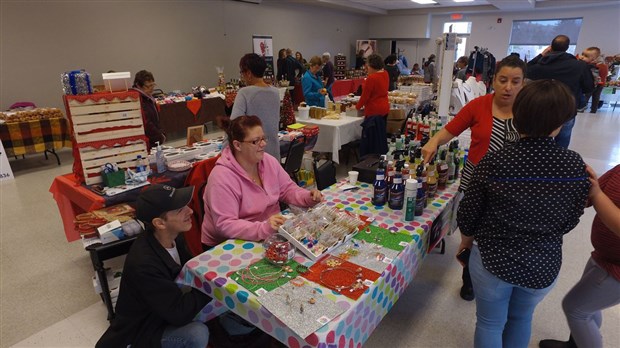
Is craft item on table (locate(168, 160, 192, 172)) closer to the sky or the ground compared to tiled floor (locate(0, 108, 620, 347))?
closer to the sky

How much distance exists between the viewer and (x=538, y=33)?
1209cm

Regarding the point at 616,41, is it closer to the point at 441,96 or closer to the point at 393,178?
the point at 441,96

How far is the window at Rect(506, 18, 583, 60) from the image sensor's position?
11414 mm

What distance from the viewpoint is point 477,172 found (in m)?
1.31

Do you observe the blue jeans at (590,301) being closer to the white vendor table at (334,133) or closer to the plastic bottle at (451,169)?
the plastic bottle at (451,169)

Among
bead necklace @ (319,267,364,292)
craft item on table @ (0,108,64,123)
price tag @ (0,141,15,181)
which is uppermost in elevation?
craft item on table @ (0,108,64,123)

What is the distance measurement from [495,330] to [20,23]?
23.8 feet

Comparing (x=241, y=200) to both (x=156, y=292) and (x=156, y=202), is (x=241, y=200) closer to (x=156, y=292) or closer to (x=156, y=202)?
→ (x=156, y=202)

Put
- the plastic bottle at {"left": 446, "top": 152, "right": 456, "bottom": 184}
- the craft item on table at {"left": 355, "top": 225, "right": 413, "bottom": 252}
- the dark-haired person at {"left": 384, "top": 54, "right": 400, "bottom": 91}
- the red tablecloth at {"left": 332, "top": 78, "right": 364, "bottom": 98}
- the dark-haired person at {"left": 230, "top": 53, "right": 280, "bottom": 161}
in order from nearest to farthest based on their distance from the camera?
the craft item on table at {"left": 355, "top": 225, "right": 413, "bottom": 252}
the plastic bottle at {"left": 446, "top": 152, "right": 456, "bottom": 184}
the dark-haired person at {"left": 230, "top": 53, "right": 280, "bottom": 161}
the dark-haired person at {"left": 384, "top": 54, "right": 400, "bottom": 91}
the red tablecloth at {"left": 332, "top": 78, "right": 364, "bottom": 98}

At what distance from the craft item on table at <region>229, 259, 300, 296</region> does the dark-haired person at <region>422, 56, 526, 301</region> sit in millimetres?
932

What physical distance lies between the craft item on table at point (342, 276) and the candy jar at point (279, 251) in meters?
0.11

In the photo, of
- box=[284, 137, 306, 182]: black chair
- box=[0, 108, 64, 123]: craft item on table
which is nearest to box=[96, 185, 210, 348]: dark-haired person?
box=[284, 137, 306, 182]: black chair

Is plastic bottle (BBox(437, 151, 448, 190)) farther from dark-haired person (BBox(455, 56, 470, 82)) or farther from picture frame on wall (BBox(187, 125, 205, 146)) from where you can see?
dark-haired person (BBox(455, 56, 470, 82))

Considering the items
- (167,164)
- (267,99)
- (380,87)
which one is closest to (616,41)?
(380,87)
